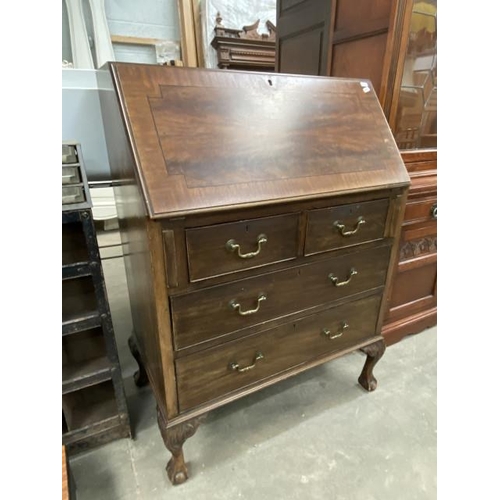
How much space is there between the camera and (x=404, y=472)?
117cm

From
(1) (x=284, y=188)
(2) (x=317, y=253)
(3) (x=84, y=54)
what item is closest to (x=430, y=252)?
(2) (x=317, y=253)

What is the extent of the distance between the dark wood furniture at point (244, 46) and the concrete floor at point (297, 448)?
129 inches

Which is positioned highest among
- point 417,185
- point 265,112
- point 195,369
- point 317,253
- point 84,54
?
point 84,54

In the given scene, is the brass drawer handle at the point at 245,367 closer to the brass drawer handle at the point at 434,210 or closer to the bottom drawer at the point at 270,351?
the bottom drawer at the point at 270,351

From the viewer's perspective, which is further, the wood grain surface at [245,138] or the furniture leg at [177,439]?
the furniture leg at [177,439]

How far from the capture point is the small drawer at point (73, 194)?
0.90 metres

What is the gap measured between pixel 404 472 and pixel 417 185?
1.11 metres

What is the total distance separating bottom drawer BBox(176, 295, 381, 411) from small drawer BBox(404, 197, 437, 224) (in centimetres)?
47

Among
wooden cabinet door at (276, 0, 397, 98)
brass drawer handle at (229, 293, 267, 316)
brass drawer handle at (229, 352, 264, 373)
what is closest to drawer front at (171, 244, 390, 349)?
brass drawer handle at (229, 293, 267, 316)

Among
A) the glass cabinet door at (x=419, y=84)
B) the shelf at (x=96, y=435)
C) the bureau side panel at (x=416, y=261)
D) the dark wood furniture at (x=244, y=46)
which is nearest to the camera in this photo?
the shelf at (x=96, y=435)

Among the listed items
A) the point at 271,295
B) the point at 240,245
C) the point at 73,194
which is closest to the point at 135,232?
the point at 73,194

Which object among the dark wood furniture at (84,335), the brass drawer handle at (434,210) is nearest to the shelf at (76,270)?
the dark wood furniture at (84,335)

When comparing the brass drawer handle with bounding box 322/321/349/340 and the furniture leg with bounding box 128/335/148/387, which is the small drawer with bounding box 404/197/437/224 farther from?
the furniture leg with bounding box 128/335/148/387

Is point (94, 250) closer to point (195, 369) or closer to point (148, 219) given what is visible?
point (148, 219)
